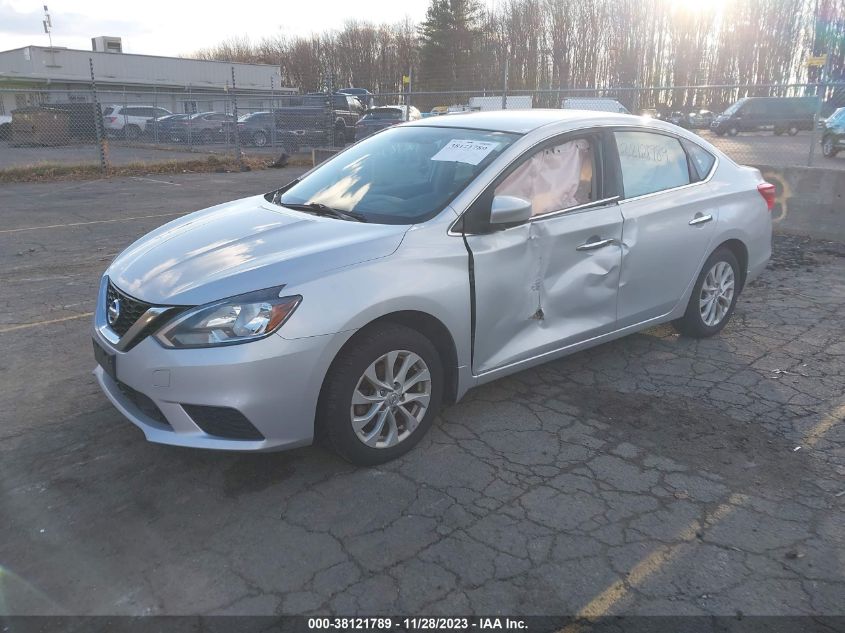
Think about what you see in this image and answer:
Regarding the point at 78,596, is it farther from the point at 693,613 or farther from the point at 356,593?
the point at 693,613

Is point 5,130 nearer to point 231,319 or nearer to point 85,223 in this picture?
point 85,223

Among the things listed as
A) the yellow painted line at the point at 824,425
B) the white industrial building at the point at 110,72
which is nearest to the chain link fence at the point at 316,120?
the yellow painted line at the point at 824,425

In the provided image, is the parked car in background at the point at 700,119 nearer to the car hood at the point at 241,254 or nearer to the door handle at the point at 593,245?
the door handle at the point at 593,245

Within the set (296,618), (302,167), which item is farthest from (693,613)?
(302,167)

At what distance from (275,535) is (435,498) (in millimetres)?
730

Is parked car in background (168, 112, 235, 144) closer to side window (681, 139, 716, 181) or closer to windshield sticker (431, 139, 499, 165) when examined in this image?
side window (681, 139, 716, 181)

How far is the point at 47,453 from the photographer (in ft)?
11.4

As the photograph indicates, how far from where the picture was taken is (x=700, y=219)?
476cm

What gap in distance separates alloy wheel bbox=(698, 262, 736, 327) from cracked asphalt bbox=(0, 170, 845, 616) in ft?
1.34

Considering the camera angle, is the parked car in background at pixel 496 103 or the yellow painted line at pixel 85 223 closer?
the yellow painted line at pixel 85 223

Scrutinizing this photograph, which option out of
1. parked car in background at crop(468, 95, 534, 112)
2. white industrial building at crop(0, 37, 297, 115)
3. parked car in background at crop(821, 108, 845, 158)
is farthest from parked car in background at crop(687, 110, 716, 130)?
white industrial building at crop(0, 37, 297, 115)

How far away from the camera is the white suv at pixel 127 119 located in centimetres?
2712

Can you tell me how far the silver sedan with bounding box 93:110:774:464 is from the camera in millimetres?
2984

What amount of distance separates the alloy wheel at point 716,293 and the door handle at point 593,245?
1.24 m
